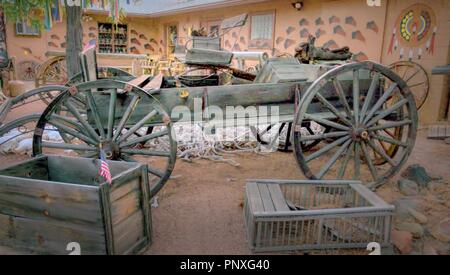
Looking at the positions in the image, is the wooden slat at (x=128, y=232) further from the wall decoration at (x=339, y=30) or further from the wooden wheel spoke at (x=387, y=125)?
the wall decoration at (x=339, y=30)

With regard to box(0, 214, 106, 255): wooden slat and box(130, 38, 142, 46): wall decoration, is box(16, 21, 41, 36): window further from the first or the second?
box(0, 214, 106, 255): wooden slat

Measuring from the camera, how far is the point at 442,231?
9.18ft

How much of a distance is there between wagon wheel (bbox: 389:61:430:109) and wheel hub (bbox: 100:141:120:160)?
6.36m

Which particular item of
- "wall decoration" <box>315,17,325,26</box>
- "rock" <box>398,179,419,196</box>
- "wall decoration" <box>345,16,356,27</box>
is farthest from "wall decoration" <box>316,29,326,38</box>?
"rock" <box>398,179,419,196</box>

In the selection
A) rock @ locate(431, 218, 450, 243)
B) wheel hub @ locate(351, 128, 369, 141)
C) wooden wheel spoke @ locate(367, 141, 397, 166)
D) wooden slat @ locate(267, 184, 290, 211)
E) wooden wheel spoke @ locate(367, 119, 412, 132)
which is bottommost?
rock @ locate(431, 218, 450, 243)

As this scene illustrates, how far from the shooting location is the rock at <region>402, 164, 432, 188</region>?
3896mm

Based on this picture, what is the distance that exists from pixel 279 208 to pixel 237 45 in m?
9.77

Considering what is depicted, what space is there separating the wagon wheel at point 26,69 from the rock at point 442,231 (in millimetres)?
14125

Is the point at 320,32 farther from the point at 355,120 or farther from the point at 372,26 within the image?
the point at 355,120

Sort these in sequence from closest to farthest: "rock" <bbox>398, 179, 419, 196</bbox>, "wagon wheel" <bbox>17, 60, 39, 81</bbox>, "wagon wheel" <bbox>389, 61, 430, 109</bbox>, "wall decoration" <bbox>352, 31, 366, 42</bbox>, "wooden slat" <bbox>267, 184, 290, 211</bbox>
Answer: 1. "wooden slat" <bbox>267, 184, 290, 211</bbox>
2. "rock" <bbox>398, 179, 419, 196</bbox>
3. "wagon wheel" <bbox>389, 61, 430, 109</bbox>
4. "wall decoration" <bbox>352, 31, 366, 42</bbox>
5. "wagon wheel" <bbox>17, 60, 39, 81</bbox>

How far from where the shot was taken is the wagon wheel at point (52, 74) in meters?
7.69

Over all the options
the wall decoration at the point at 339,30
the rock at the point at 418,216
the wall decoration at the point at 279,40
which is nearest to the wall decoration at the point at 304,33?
the wall decoration at the point at 279,40
